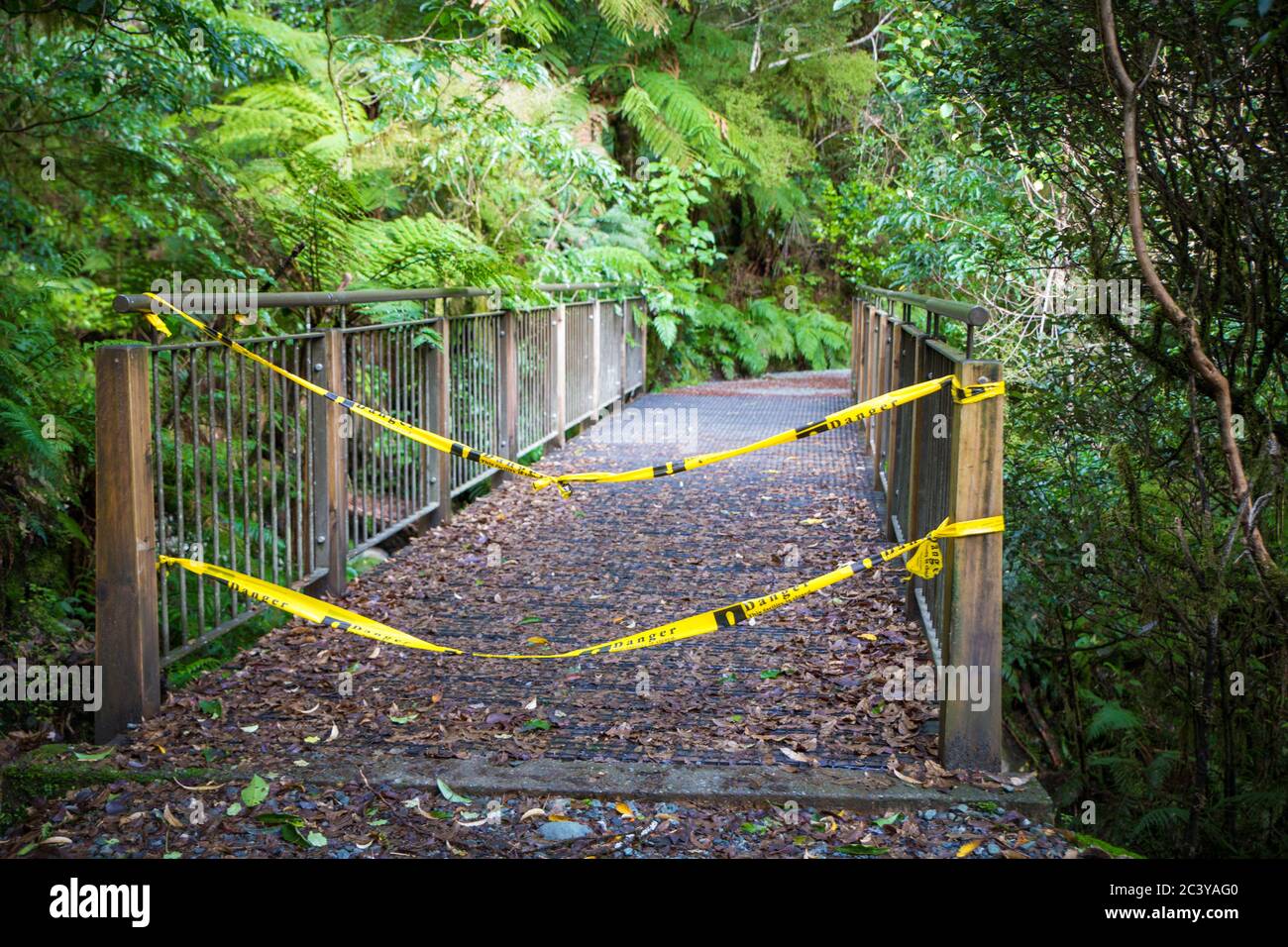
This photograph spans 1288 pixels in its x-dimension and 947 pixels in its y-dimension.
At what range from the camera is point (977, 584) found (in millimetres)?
3939

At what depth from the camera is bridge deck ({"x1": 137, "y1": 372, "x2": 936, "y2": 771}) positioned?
429cm

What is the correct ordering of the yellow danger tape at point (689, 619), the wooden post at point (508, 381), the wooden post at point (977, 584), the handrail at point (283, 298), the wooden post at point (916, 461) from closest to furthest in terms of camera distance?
1. the wooden post at point (977, 584)
2. the yellow danger tape at point (689, 619)
3. the handrail at point (283, 298)
4. the wooden post at point (916, 461)
5. the wooden post at point (508, 381)

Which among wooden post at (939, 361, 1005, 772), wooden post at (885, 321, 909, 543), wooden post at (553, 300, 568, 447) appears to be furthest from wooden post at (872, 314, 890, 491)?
wooden post at (939, 361, 1005, 772)

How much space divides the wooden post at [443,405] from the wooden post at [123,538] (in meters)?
3.58

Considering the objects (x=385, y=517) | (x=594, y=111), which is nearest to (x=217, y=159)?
(x=385, y=517)

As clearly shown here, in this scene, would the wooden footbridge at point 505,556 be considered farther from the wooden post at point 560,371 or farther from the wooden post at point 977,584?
the wooden post at point 560,371

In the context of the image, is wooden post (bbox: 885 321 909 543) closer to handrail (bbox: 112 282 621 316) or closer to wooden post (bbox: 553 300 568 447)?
handrail (bbox: 112 282 621 316)

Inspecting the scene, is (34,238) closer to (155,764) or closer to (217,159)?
(217,159)

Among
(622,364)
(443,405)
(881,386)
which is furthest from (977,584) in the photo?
(622,364)

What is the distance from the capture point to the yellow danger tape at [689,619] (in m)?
4.12

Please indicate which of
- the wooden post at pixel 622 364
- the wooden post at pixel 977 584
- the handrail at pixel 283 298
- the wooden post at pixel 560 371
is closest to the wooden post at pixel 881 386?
the wooden post at pixel 560 371

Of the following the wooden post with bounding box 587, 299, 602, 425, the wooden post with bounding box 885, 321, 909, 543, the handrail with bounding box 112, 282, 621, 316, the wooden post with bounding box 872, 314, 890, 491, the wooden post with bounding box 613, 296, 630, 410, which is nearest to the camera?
the handrail with bounding box 112, 282, 621, 316

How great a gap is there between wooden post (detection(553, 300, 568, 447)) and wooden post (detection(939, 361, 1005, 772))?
7.51 meters

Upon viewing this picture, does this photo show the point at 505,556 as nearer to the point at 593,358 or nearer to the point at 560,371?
the point at 560,371
